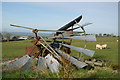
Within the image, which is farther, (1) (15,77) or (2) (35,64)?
(2) (35,64)

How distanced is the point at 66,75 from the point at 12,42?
26054 millimetres

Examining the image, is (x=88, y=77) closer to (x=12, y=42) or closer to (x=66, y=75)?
(x=66, y=75)

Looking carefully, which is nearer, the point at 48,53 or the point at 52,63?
the point at 52,63

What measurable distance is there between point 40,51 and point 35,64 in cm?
119

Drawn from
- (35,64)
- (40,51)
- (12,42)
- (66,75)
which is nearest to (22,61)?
(35,64)

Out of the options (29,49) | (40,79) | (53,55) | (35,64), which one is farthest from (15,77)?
(29,49)

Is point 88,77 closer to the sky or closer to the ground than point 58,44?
closer to the ground

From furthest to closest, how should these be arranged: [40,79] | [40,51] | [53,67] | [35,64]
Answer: [40,51]
[35,64]
[53,67]
[40,79]

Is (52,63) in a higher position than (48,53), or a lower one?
lower

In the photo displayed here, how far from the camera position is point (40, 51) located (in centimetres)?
948

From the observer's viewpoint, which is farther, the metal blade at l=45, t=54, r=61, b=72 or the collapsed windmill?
the collapsed windmill

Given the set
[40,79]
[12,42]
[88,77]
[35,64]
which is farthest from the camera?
[12,42]

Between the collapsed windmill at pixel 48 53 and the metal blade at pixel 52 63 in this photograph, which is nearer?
the metal blade at pixel 52 63

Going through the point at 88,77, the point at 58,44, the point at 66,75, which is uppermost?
the point at 58,44
